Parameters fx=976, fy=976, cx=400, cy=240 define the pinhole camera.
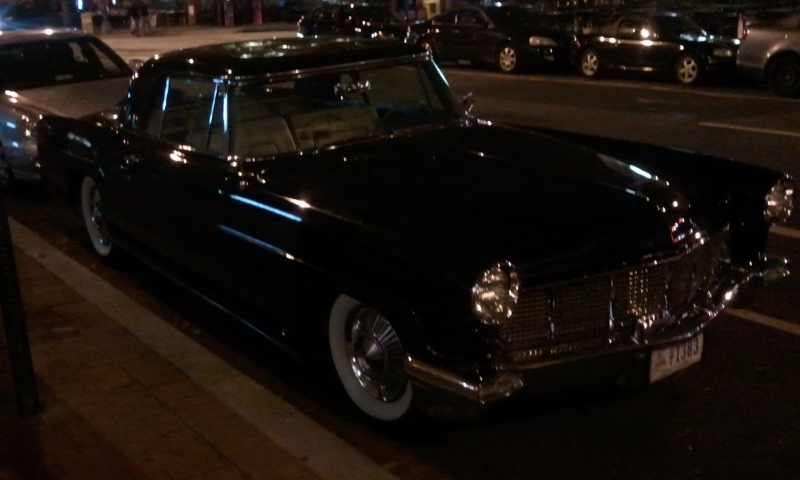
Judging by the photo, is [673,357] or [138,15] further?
[138,15]

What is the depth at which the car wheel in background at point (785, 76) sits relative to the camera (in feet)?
48.0

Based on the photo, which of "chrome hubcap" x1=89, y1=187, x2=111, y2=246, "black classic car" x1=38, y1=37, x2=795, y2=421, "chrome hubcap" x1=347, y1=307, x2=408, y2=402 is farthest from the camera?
"chrome hubcap" x1=89, y1=187, x2=111, y2=246

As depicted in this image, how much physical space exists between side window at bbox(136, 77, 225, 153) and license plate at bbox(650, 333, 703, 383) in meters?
2.49

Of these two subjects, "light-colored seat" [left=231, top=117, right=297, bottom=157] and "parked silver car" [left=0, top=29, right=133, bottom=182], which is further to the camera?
"parked silver car" [left=0, top=29, right=133, bottom=182]

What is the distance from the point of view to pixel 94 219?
7.15 m

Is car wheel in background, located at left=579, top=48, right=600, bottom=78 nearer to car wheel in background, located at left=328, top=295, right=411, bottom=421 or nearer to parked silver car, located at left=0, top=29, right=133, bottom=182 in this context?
parked silver car, located at left=0, top=29, right=133, bottom=182

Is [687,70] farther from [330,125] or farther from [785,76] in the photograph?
[330,125]

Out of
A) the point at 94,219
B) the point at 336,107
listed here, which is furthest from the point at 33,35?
the point at 336,107

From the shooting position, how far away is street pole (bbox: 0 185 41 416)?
445cm

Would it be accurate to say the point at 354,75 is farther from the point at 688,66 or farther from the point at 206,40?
the point at 206,40

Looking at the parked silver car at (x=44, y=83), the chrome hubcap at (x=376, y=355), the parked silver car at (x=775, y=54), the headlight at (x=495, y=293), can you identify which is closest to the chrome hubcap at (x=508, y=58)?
the parked silver car at (x=775, y=54)

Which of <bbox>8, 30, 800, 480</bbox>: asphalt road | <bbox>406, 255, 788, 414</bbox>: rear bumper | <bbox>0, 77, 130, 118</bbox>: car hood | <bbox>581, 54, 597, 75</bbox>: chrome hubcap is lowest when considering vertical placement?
<bbox>8, 30, 800, 480</bbox>: asphalt road

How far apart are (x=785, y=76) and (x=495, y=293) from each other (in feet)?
41.5

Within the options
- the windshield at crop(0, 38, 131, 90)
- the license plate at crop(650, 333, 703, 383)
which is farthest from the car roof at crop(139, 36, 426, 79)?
the windshield at crop(0, 38, 131, 90)
